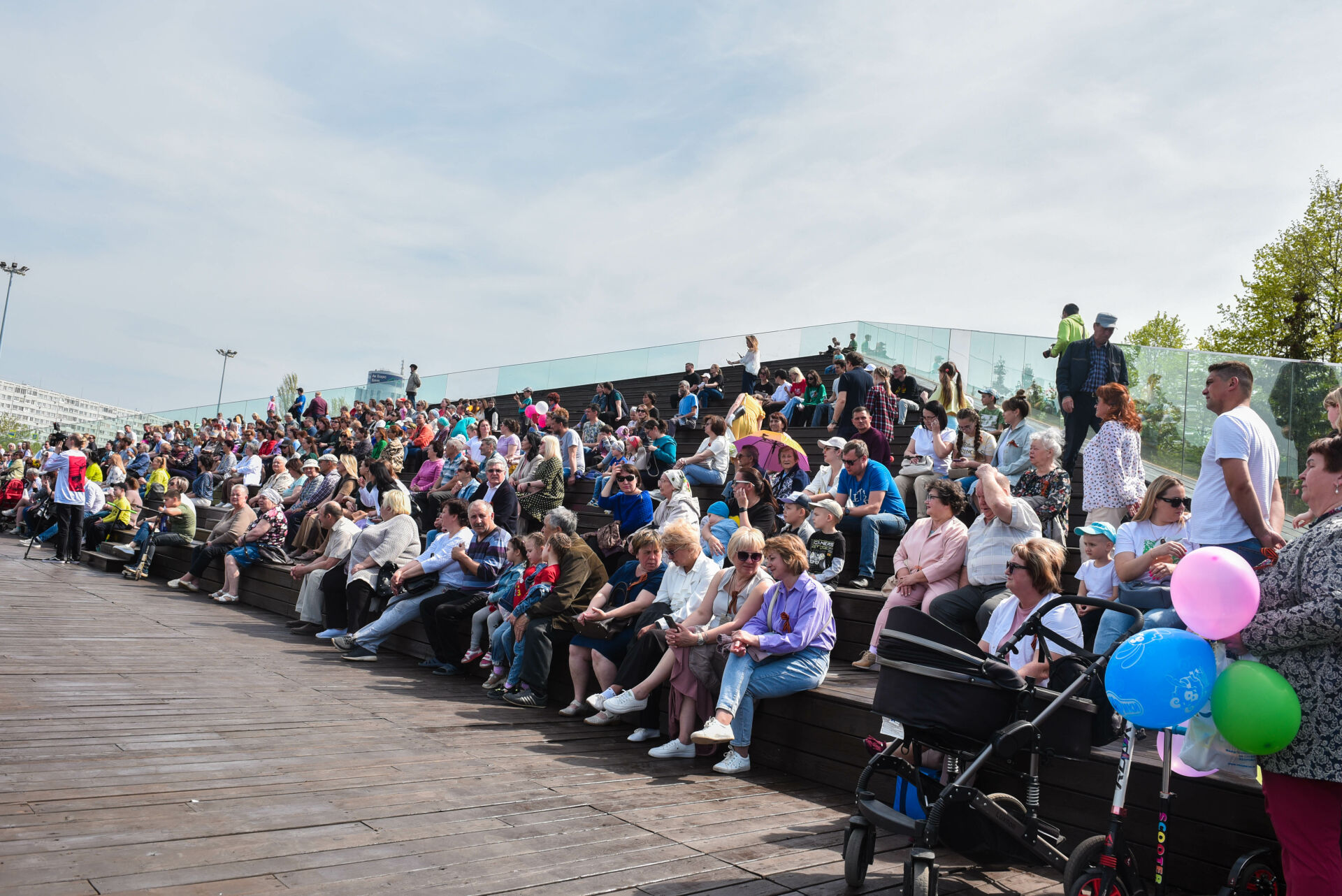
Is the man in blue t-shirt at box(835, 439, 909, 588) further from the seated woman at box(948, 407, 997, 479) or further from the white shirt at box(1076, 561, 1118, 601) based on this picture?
the white shirt at box(1076, 561, 1118, 601)

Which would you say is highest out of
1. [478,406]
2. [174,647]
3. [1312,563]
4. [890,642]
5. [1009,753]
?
[478,406]

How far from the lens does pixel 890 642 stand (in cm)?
368

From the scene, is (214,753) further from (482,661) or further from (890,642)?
(890,642)

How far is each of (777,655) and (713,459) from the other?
5440mm

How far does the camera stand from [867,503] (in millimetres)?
7867

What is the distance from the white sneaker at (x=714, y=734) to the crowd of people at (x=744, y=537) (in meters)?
0.01

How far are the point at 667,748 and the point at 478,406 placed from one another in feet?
57.8

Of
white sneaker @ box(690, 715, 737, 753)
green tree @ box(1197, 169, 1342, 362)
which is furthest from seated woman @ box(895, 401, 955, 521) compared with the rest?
green tree @ box(1197, 169, 1342, 362)

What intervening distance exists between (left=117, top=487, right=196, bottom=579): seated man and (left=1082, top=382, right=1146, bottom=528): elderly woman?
37.8ft

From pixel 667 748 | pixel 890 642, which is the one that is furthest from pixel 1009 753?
pixel 667 748

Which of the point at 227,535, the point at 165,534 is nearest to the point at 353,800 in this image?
the point at 227,535

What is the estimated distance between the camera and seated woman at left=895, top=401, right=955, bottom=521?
29.8 ft

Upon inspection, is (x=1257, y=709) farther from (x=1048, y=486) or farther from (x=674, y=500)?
(x=674, y=500)

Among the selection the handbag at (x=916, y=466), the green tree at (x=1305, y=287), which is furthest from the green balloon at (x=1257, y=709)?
the green tree at (x=1305, y=287)
